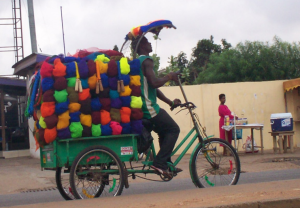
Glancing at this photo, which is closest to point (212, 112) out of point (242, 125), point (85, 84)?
point (242, 125)

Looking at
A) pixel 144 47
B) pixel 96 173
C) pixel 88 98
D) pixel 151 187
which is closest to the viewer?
pixel 88 98

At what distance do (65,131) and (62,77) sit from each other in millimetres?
668

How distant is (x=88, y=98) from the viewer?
5055 mm

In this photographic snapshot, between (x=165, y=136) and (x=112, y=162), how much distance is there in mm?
848

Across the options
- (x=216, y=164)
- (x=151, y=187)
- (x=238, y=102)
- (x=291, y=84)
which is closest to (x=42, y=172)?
(x=151, y=187)

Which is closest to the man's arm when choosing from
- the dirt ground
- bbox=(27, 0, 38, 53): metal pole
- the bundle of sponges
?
the bundle of sponges

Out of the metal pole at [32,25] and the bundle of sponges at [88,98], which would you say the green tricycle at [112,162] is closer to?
the bundle of sponges at [88,98]

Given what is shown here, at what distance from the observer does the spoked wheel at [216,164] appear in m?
5.59

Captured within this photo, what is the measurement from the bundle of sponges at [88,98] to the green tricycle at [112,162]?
16 centimetres

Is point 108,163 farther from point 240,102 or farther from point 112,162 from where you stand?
point 240,102

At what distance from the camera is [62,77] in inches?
194

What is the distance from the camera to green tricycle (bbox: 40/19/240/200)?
5043mm

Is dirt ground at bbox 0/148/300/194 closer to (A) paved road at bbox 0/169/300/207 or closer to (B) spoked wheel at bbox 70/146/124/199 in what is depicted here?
(A) paved road at bbox 0/169/300/207

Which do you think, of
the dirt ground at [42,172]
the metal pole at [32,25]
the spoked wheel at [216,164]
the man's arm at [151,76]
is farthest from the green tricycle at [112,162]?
the metal pole at [32,25]
